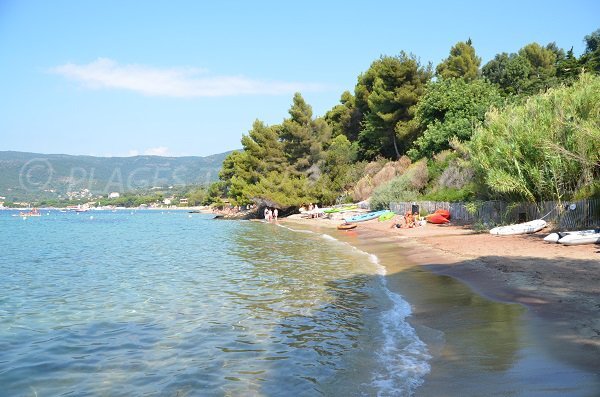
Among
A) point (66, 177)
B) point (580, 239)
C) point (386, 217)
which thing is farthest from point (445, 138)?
point (66, 177)

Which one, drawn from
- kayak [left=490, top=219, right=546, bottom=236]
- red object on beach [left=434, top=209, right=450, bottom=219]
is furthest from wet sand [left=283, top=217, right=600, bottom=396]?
red object on beach [left=434, top=209, right=450, bottom=219]

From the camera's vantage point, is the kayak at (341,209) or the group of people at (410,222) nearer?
the group of people at (410,222)

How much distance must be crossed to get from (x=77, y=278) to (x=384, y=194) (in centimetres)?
2752

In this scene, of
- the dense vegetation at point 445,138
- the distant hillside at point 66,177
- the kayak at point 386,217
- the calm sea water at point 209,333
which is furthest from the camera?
the distant hillside at point 66,177

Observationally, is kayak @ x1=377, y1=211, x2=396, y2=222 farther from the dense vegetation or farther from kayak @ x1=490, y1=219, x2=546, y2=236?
kayak @ x1=490, y1=219, x2=546, y2=236

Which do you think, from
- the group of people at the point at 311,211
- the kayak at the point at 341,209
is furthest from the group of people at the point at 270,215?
the kayak at the point at 341,209

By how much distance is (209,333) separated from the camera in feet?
27.3

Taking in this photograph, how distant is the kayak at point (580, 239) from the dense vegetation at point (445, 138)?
12.2ft

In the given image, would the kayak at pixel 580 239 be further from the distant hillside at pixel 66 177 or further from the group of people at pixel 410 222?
the distant hillside at pixel 66 177

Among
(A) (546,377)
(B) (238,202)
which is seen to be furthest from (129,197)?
(A) (546,377)

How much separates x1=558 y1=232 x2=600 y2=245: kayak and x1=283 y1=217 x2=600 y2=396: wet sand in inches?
13.9

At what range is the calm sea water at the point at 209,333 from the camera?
237 inches

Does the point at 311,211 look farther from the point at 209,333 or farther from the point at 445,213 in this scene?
the point at 209,333

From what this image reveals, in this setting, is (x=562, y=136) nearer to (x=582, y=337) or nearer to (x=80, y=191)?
(x=582, y=337)
